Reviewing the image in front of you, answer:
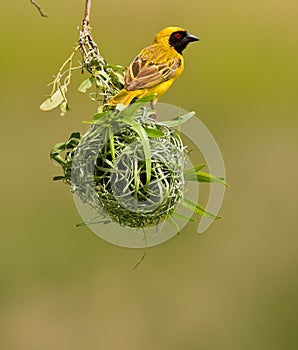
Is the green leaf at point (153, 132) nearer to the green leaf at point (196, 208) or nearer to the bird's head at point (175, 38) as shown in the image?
the green leaf at point (196, 208)

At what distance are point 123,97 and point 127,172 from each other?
0.59ft

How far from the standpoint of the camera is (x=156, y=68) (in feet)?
9.93

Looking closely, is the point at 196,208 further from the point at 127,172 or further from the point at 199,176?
the point at 127,172

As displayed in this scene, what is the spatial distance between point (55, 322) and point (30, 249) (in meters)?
0.41

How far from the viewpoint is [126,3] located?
7.36 meters

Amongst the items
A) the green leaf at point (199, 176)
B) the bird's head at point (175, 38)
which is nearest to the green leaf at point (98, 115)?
the green leaf at point (199, 176)

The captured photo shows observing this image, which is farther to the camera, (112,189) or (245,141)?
(245,141)

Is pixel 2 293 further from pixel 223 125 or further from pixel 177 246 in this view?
pixel 223 125

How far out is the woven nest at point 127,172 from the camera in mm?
2930

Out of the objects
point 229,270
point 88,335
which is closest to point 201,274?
point 229,270

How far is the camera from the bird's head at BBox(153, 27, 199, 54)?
3.13 m

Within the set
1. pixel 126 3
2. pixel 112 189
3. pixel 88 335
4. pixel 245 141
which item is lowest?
pixel 88 335

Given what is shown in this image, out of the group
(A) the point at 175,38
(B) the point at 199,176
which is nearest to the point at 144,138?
(B) the point at 199,176

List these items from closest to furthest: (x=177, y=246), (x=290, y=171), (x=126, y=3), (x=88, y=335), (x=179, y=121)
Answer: (x=179, y=121)
(x=88, y=335)
(x=177, y=246)
(x=290, y=171)
(x=126, y=3)
